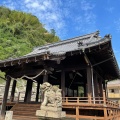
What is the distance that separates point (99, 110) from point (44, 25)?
41463 mm

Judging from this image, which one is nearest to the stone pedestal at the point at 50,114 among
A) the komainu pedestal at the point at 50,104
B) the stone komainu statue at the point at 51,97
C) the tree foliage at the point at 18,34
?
A: the komainu pedestal at the point at 50,104

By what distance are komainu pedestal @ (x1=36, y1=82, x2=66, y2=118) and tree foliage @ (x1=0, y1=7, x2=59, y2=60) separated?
22044 mm

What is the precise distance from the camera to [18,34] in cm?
3534

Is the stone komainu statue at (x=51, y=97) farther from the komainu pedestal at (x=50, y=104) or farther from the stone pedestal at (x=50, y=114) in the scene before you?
the stone pedestal at (x=50, y=114)

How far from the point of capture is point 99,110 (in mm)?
9133

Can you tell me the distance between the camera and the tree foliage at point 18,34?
2861cm

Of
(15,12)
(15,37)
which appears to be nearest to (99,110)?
(15,37)

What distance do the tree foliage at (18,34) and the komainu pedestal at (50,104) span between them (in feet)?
72.3

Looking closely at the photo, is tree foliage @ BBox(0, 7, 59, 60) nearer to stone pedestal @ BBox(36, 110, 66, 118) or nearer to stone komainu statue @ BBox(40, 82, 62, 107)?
stone komainu statue @ BBox(40, 82, 62, 107)

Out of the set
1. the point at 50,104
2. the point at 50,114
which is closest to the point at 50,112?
the point at 50,114

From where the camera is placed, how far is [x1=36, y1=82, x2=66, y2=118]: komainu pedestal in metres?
4.96

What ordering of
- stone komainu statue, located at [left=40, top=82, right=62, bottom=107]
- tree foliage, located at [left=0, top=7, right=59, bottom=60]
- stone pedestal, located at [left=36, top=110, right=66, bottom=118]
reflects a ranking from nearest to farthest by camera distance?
stone pedestal, located at [left=36, top=110, right=66, bottom=118]
stone komainu statue, located at [left=40, top=82, right=62, bottom=107]
tree foliage, located at [left=0, top=7, right=59, bottom=60]

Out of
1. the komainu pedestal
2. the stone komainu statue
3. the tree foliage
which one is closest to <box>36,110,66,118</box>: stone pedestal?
the komainu pedestal

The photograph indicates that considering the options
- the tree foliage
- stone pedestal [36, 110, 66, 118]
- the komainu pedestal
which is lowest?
stone pedestal [36, 110, 66, 118]
